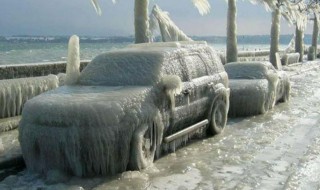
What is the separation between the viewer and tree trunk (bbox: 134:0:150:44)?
45.8 ft

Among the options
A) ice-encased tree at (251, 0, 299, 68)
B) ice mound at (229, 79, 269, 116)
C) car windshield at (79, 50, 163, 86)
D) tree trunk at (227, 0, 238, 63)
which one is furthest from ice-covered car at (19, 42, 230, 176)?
ice-encased tree at (251, 0, 299, 68)

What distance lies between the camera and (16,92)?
1076 centimetres

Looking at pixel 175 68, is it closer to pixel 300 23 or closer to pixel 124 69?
pixel 124 69

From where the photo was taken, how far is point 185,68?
8.36 metres

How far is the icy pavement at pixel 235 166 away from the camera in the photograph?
20.4 feet

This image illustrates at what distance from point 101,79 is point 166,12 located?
912 cm

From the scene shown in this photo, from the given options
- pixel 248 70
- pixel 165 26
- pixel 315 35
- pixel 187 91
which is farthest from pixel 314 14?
pixel 187 91

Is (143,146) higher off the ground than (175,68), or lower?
lower

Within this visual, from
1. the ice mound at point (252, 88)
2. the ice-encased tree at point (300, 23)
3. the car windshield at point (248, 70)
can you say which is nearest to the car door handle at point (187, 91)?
the ice mound at point (252, 88)

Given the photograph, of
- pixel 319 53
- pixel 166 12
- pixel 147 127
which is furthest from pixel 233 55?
pixel 319 53

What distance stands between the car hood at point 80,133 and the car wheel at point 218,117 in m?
2.90

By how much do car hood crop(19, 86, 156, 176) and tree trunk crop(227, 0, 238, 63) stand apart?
15632mm

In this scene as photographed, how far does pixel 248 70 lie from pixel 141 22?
364 centimetres

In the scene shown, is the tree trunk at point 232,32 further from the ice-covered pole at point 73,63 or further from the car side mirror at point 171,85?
the car side mirror at point 171,85
